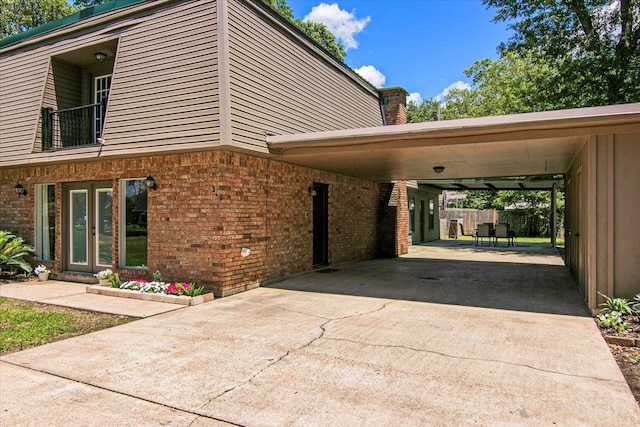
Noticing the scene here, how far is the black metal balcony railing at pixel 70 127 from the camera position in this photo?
348 inches

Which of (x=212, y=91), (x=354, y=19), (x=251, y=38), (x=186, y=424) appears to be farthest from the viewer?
(x=354, y=19)

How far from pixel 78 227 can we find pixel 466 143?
8.12 meters

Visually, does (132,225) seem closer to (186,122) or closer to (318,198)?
(186,122)

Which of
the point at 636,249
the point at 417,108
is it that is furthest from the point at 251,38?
the point at 417,108

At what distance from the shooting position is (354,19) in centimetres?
2959

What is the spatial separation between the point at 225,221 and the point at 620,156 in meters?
5.91

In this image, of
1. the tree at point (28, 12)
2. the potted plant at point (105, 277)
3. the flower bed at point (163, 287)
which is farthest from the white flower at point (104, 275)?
the tree at point (28, 12)

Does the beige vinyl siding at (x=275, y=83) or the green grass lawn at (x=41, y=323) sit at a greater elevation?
the beige vinyl siding at (x=275, y=83)

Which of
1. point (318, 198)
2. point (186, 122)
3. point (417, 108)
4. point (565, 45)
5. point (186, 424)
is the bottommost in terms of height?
point (186, 424)

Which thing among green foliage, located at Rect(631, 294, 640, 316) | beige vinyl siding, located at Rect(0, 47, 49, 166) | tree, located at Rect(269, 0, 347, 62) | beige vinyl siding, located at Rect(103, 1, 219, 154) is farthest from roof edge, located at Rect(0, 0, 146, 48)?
tree, located at Rect(269, 0, 347, 62)

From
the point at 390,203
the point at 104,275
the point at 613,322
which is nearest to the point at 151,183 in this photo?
the point at 104,275

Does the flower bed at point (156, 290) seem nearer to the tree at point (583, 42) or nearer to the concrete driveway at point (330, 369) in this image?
the concrete driveway at point (330, 369)

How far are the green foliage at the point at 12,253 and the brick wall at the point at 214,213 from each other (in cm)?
45

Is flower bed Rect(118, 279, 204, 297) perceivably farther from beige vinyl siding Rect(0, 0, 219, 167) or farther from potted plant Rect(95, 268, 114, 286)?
beige vinyl siding Rect(0, 0, 219, 167)
